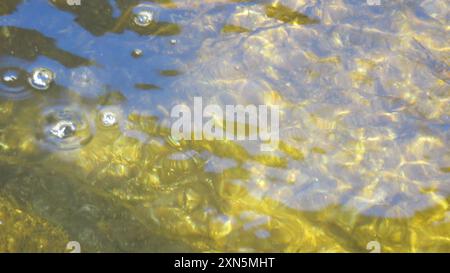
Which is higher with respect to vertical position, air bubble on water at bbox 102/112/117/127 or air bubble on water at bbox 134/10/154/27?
air bubble on water at bbox 134/10/154/27

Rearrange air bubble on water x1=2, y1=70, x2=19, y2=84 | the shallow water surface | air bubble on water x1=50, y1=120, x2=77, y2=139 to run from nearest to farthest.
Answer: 1. the shallow water surface
2. air bubble on water x1=50, y1=120, x2=77, y2=139
3. air bubble on water x1=2, y1=70, x2=19, y2=84

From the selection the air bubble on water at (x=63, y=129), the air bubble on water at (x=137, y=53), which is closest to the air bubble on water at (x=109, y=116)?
the air bubble on water at (x=63, y=129)

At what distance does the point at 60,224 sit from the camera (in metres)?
3.52

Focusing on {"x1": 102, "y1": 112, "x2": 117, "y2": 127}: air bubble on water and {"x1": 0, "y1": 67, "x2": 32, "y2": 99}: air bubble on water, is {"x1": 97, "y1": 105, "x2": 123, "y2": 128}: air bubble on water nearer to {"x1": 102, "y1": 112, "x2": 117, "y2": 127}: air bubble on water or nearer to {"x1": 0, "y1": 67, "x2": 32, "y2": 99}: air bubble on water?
{"x1": 102, "y1": 112, "x2": 117, "y2": 127}: air bubble on water

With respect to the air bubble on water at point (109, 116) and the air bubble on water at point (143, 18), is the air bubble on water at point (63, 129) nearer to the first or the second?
the air bubble on water at point (109, 116)

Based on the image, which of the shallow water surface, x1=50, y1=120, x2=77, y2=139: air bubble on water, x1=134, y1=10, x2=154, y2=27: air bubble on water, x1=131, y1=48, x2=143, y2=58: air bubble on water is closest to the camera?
the shallow water surface

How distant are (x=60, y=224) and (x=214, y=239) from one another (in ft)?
4.01

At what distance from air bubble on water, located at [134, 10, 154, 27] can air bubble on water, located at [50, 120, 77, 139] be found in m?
1.11

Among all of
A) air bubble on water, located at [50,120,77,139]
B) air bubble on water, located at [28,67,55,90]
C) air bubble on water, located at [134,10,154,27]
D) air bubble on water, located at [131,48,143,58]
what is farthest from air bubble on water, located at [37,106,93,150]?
air bubble on water, located at [134,10,154,27]

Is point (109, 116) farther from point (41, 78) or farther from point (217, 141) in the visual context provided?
point (217, 141)

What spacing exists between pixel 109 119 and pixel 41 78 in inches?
26.8

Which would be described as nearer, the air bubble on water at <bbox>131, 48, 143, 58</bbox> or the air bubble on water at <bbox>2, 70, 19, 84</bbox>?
the air bubble on water at <bbox>2, 70, 19, 84</bbox>

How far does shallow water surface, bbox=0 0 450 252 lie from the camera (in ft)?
11.4

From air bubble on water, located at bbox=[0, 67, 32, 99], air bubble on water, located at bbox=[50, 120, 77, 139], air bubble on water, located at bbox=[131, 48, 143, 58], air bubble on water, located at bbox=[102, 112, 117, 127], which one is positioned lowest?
air bubble on water, located at bbox=[50, 120, 77, 139]
